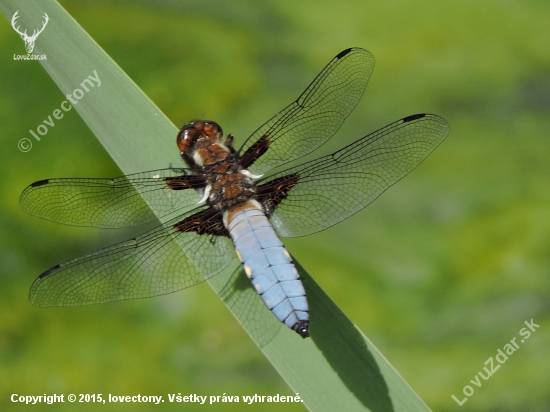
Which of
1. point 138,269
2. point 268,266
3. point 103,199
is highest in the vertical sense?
point 103,199

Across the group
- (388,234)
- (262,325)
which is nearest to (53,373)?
(262,325)

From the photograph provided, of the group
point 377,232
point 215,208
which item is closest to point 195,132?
point 215,208

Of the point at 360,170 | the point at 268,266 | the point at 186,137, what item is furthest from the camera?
the point at 186,137

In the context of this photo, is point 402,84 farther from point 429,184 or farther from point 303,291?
point 303,291

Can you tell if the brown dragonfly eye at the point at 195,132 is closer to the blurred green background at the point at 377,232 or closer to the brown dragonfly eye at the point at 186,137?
the brown dragonfly eye at the point at 186,137

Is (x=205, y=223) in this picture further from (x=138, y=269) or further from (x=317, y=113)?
(x=317, y=113)

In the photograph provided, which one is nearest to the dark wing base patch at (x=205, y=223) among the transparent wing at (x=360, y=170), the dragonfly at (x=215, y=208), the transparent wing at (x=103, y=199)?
Answer: the dragonfly at (x=215, y=208)
